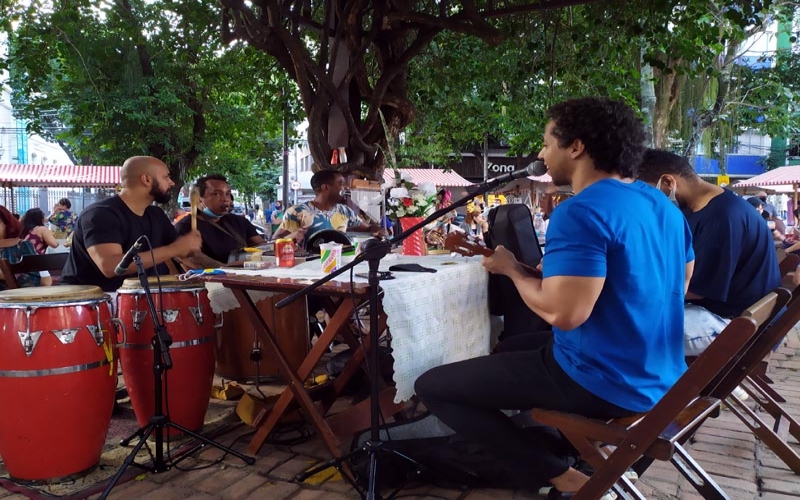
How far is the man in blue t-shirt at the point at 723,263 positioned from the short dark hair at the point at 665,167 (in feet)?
0.49

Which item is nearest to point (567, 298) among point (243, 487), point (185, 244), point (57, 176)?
point (243, 487)

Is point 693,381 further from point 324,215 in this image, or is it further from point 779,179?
point 779,179

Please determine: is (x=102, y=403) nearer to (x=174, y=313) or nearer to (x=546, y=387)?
(x=174, y=313)

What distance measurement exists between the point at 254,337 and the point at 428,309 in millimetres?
2012

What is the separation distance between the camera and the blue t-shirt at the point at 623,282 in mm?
1849

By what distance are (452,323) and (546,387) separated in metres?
0.90

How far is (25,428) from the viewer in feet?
8.95

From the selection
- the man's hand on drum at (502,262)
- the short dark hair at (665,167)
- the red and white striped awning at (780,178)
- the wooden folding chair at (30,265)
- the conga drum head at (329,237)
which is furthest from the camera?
the red and white striped awning at (780,178)

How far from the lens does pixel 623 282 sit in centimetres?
189

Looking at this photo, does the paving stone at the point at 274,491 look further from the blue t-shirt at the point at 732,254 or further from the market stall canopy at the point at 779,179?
Answer: the market stall canopy at the point at 779,179

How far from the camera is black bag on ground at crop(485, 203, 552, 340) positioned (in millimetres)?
3242

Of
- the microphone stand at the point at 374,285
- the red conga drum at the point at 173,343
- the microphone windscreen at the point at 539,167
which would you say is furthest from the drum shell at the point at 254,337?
the microphone windscreen at the point at 539,167

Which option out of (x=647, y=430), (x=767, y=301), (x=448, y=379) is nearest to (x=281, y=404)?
(x=448, y=379)

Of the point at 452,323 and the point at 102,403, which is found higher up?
the point at 452,323
